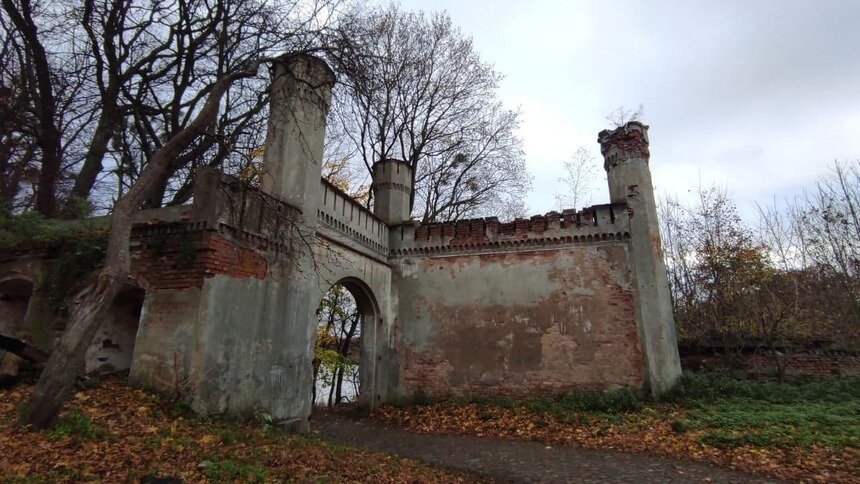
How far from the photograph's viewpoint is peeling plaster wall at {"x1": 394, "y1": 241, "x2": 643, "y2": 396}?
11.2 m

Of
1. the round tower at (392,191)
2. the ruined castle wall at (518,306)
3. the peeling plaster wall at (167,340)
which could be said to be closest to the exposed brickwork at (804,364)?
the ruined castle wall at (518,306)

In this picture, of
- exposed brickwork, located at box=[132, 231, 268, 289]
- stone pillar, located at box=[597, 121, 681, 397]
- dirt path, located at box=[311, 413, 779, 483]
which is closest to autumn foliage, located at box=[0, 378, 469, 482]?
dirt path, located at box=[311, 413, 779, 483]

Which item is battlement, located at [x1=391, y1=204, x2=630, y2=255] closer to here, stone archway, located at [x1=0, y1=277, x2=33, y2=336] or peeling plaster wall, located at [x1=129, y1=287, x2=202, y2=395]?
peeling plaster wall, located at [x1=129, y1=287, x2=202, y2=395]

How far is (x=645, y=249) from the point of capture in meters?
11.4

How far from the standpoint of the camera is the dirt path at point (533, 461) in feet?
21.2

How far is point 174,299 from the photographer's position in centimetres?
689

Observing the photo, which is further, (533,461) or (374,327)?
(374,327)

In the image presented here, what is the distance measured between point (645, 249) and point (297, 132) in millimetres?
8878

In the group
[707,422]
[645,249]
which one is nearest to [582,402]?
[707,422]

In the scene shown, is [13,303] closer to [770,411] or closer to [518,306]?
[518,306]

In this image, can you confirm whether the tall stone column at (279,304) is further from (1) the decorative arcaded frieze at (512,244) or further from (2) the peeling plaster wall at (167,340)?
(1) the decorative arcaded frieze at (512,244)

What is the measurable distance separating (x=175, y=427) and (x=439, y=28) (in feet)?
57.2

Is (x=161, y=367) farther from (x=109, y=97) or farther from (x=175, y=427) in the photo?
(x=109, y=97)

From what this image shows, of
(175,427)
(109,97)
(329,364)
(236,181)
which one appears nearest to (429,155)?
(329,364)
